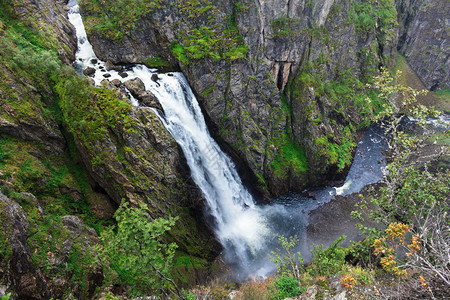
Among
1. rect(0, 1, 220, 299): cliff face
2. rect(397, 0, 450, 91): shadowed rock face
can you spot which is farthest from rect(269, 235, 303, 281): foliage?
rect(397, 0, 450, 91): shadowed rock face

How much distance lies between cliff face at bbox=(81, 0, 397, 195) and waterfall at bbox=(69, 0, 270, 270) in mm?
1755

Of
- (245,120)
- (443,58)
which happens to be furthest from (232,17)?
(443,58)

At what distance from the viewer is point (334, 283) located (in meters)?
9.89

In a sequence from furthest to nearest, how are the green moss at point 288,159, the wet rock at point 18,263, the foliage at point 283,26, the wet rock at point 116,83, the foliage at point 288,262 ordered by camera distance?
the green moss at point 288,159 → the foliage at point 283,26 → the wet rock at point 116,83 → the foliage at point 288,262 → the wet rock at point 18,263

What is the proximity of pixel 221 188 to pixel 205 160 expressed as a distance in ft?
11.9

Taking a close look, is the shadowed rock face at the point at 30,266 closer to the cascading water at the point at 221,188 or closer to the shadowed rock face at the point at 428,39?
the cascading water at the point at 221,188

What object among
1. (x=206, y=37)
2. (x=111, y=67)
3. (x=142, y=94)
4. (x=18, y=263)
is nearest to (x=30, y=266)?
(x=18, y=263)

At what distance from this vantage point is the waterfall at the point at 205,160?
23.3 meters

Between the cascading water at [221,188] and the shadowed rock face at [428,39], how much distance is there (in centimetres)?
4158

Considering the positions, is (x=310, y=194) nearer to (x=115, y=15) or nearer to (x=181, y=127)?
(x=181, y=127)

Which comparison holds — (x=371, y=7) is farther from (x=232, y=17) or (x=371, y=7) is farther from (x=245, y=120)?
(x=245, y=120)

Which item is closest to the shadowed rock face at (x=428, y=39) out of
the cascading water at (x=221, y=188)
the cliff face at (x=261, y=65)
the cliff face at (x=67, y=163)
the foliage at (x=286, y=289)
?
the cliff face at (x=261, y=65)

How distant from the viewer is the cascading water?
2317 cm

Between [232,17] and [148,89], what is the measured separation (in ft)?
43.2
